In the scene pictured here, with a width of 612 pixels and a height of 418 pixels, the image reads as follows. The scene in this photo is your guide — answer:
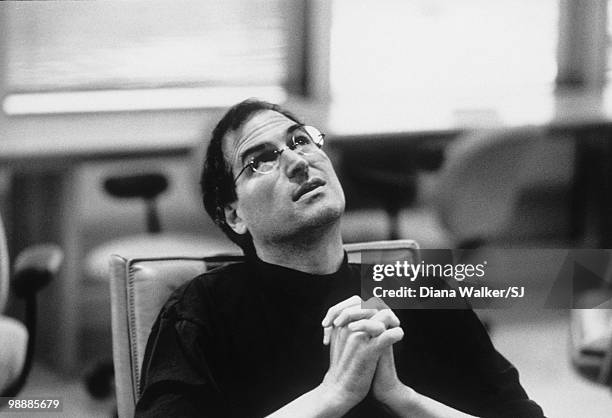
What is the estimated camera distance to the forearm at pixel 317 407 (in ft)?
4.68

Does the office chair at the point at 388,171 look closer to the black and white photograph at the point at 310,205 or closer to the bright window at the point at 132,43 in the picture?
the black and white photograph at the point at 310,205

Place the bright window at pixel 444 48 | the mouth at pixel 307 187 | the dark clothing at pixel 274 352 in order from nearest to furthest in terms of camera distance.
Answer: the dark clothing at pixel 274 352, the mouth at pixel 307 187, the bright window at pixel 444 48

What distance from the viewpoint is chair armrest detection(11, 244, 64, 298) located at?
1.62m

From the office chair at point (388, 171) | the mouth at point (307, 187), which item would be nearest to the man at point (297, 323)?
the mouth at point (307, 187)

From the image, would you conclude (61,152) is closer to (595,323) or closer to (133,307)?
(133,307)

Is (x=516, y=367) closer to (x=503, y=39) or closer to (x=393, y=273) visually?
(x=393, y=273)

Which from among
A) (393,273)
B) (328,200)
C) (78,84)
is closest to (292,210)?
(328,200)

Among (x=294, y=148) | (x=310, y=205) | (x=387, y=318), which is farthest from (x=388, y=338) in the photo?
(x=294, y=148)

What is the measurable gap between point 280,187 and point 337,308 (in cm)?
23

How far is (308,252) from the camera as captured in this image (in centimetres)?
151

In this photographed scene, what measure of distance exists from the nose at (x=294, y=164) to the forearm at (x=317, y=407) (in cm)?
37

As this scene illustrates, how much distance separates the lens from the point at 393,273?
158 centimetres

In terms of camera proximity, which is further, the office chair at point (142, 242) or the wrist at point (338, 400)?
the office chair at point (142, 242)

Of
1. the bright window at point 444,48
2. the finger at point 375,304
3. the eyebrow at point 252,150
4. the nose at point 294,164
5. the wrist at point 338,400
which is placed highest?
the bright window at point 444,48
